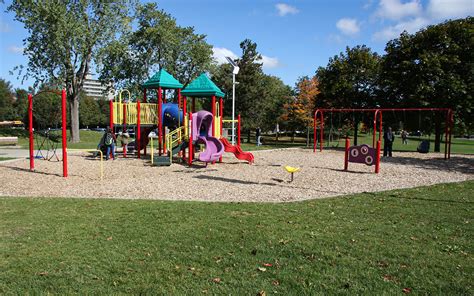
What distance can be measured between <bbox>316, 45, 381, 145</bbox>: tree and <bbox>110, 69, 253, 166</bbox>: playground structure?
15805 mm

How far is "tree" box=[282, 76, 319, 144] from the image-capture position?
44369 millimetres

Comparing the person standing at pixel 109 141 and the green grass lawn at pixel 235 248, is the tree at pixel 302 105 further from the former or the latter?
the green grass lawn at pixel 235 248

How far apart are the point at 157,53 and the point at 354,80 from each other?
2102 centimetres

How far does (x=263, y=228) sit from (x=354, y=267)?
2025 millimetres

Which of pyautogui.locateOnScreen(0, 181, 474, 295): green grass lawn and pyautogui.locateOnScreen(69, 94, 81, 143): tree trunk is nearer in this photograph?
pyautogui.locateOnScreen(0, 181, 474, 295): green grass lawn

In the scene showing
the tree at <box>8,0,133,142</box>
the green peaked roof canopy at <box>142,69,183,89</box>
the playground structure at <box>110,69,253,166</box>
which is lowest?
the playground structure at <box>110,69,253,166</box>

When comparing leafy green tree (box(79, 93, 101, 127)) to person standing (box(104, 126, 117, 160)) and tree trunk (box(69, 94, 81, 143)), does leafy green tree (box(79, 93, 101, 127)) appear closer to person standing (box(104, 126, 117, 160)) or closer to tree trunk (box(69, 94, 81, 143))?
tree trunk (box(69, 94, 81, 143))

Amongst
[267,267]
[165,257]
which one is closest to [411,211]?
[267,267]

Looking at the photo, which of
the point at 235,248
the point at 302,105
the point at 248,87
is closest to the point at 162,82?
the point at 235,248

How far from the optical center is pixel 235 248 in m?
5.59

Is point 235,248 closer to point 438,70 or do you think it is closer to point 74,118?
point 438,70

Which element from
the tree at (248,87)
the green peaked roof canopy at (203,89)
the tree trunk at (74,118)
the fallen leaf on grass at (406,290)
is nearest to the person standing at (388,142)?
the green peaked roof canopy at (203,89)

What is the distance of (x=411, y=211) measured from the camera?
8.13m

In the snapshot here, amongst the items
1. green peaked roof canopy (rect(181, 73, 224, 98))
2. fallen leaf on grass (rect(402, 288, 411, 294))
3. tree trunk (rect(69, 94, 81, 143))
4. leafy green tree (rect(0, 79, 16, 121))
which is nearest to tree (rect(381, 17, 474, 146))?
green peaked roof canopy (rect(181, 73, 224, 98))
